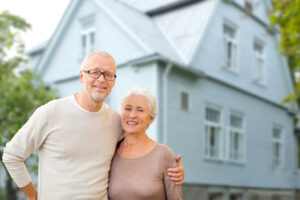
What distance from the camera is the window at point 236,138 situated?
1498cm

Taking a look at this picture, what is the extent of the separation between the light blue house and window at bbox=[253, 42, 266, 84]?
0.04 meters

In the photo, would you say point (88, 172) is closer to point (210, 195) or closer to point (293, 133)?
point (210, 195)

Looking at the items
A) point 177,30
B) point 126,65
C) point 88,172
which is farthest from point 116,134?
point 177,30

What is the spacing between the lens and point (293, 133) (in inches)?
810

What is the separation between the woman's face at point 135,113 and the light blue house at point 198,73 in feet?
27.8

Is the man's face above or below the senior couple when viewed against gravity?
above

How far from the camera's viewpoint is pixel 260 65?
707 inches

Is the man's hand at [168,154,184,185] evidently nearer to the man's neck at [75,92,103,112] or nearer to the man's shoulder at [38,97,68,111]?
the man's neck at [75,92,103,112]

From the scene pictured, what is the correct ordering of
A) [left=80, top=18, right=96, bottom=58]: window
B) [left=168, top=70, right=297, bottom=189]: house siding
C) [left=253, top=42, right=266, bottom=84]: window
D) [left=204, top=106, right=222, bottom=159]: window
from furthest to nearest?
1. [left=253, top=42, right=266, bottom=84]: window
2. [left=80, top=18, right=96, bottom=58]: window
3. [left=204, top=106, right=222, bottom=159]: window
4. [left=168, top=70, right=297, bottom=189]: house siding

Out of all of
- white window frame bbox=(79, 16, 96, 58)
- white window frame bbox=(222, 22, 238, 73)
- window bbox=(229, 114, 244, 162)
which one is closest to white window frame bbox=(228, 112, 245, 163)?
window bbox=(229, 114, 244, 162)

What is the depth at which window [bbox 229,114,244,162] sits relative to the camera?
1498 cm

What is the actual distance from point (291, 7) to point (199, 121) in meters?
4.36

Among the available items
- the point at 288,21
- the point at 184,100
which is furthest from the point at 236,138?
the point at 288,21

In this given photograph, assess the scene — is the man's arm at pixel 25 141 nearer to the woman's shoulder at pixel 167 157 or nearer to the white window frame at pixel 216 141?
the woman's shoulder at pixel 167 157
